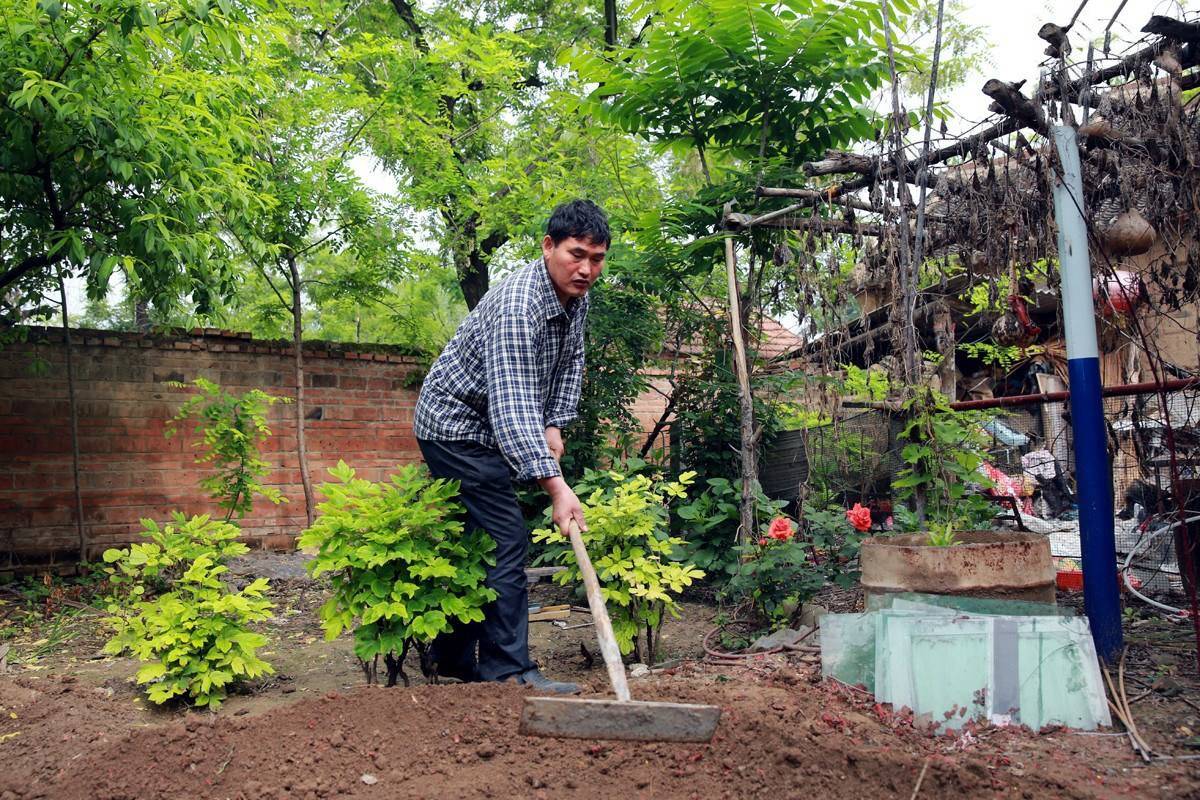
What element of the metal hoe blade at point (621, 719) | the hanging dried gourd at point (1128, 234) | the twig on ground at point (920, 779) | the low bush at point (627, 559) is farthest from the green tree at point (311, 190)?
the twig on ground at point (920, 779)

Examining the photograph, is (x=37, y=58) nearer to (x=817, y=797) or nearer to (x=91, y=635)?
(x=91, y=635)

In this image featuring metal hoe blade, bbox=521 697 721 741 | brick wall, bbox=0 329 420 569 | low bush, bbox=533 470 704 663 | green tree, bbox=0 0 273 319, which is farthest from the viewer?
brick wall, bbox=0 329 420 569

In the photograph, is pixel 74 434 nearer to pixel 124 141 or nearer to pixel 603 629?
pixel 124 141

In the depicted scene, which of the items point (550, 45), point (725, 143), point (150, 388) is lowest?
point (150, 388)

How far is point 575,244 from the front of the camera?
3.17 meters

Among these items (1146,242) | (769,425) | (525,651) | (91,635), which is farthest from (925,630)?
(91,635)

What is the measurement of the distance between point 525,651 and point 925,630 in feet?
4.93

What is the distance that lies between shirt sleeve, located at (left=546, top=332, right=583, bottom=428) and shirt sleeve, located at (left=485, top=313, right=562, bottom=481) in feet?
1.37

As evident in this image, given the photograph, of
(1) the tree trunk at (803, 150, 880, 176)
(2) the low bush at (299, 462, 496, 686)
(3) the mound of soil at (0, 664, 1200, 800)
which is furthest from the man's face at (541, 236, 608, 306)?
(3) the mound of soil at (0, 664, 1200, 800)

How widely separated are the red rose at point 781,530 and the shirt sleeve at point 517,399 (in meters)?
1.62

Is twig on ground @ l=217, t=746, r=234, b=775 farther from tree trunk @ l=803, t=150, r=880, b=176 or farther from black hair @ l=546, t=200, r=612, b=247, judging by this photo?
tree trunk @ l=803, t=150, r=880, b=176

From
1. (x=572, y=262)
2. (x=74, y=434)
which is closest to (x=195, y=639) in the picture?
(x=572, y=262)

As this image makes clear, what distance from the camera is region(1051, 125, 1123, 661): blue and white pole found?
3.23 m

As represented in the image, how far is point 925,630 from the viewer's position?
2832 mm
